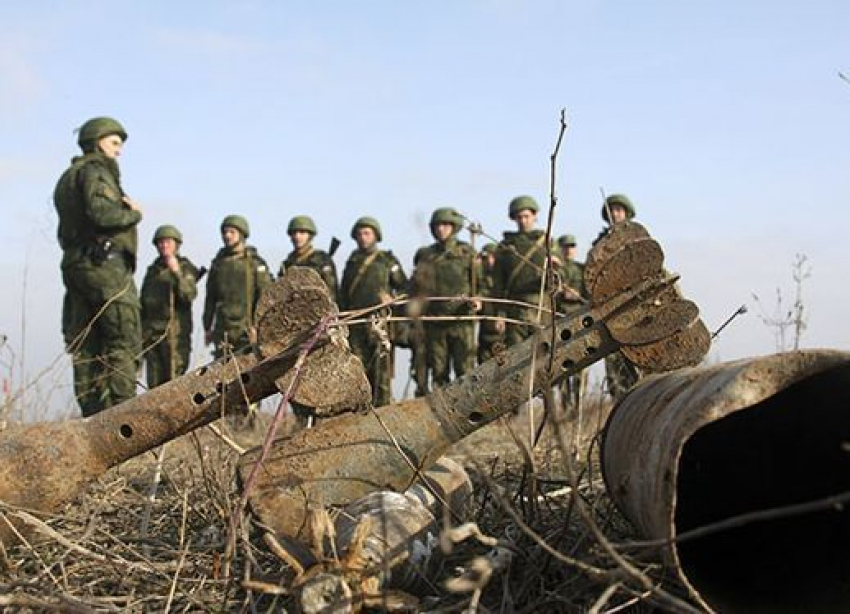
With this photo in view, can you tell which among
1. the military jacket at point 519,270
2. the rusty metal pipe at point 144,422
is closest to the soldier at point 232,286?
the military jacket at point 519,270

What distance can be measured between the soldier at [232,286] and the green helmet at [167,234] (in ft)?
1.51

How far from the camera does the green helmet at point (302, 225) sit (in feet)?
37.5

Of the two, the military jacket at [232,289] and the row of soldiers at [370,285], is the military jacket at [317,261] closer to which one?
the row of soldiers at [370,285]

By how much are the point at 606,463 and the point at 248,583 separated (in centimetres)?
99

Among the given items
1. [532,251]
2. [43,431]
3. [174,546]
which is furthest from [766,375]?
[532,251]

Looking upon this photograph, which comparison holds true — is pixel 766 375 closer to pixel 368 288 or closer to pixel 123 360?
pixel 123 360

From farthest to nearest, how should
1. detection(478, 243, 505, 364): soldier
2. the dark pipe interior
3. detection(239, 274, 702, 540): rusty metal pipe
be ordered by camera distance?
detection(478, 243, 505, 364): soldier < detection(239, 274, 702, 540): rusty metal pipe < the dark pipe interior

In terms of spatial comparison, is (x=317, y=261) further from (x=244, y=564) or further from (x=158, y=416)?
(x=244, y=564)

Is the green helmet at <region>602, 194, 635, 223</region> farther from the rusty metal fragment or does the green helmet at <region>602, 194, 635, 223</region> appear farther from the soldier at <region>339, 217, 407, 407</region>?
the rusty metal fragment

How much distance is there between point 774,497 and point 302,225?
929 centimetres

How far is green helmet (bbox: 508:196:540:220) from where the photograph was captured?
445 inches

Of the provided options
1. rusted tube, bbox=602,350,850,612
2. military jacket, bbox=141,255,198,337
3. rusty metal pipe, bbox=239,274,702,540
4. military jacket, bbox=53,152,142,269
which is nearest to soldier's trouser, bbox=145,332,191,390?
military jacket, bbox=141,255,198,337

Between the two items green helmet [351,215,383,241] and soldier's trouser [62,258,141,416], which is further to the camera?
green helmet [351,215,383,241]

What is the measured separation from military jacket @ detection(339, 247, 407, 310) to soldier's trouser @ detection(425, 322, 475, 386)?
62cm
